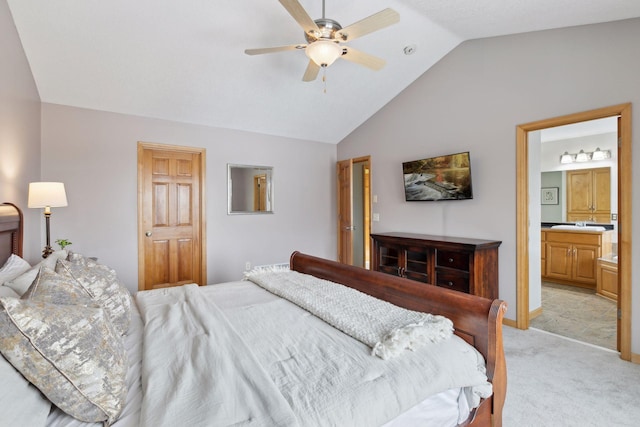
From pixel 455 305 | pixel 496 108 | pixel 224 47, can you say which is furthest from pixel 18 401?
pixel 496 108

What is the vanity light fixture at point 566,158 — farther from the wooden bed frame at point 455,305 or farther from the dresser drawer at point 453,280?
the wooden bed frame at point 455,305

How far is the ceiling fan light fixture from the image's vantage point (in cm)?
225

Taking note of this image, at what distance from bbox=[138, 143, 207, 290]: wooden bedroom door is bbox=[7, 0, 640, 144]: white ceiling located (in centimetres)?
55

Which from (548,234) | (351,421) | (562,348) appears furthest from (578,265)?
(351,421)

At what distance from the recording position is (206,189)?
4430mm

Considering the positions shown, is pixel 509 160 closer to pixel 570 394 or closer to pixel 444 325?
pixel 570 394

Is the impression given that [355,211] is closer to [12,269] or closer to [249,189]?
[249,189]

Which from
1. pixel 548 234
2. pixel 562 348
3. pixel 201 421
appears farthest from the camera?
pixel 548 234

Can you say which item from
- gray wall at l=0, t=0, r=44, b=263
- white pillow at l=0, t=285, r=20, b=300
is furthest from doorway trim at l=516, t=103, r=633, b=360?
gray wall at l=0, t=0, r=44, b=263

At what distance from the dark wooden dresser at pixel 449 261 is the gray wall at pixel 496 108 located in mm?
245

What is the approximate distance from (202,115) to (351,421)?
4193mm

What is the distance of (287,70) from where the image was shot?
3.72 m

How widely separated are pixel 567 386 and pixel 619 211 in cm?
154

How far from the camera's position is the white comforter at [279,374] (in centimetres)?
93
